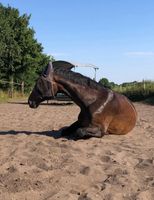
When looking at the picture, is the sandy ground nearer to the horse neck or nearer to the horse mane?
the horse neck

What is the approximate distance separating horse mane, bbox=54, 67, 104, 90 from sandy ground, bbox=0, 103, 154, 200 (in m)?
1.13

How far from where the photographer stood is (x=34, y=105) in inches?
381

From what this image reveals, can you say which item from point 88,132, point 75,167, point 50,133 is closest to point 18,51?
point 50,133

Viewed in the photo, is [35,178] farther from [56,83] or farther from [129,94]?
[129,94]

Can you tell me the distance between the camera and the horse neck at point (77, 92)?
377 inches

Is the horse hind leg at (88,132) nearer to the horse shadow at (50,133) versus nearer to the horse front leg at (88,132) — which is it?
the horse front leg at (88,132)

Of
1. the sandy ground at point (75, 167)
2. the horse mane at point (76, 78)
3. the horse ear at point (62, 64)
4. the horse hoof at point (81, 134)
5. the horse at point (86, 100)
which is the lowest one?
the sandy ground at point (75, 167)

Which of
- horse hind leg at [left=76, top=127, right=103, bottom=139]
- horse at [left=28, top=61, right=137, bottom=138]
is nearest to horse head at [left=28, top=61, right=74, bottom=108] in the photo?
horse at [left=28, top=61, right=137, bottom=138]

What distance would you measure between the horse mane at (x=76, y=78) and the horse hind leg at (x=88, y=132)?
3.30ft

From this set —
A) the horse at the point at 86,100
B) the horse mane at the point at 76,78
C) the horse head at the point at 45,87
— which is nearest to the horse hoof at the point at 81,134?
the horse at the point at 86,100

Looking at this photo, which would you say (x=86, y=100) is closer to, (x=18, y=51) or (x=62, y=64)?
(x=62, y=64)

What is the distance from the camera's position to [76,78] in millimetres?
9734

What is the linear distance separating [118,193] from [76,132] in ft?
12.5

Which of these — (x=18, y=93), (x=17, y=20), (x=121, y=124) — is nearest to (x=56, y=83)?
(x=121, y=124)
